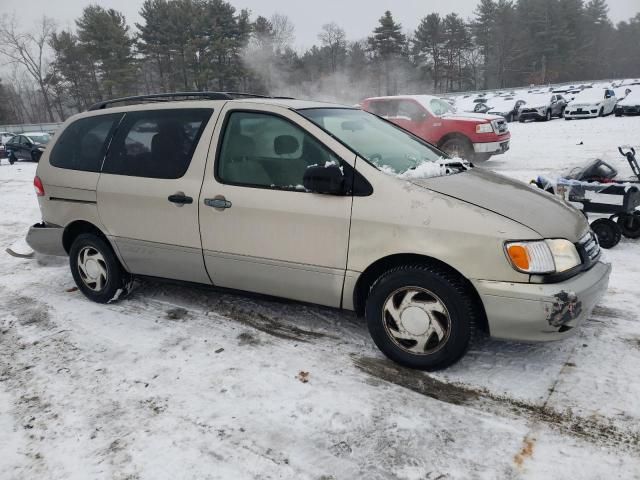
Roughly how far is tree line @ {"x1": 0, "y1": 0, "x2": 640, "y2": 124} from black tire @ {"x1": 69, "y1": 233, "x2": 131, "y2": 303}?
3518 centimetres

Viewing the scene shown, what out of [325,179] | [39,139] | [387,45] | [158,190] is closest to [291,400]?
[325,179]

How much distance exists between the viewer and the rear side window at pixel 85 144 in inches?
158

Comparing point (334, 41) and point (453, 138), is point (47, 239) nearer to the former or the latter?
point (453, 138)

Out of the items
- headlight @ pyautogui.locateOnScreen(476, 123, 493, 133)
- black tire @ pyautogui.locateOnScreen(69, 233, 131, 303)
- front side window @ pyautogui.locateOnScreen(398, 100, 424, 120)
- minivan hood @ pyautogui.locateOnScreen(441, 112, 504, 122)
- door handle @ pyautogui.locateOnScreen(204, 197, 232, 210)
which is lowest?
black tire @ pyautogui.locateOnScreen(69, 233, 131, 303)

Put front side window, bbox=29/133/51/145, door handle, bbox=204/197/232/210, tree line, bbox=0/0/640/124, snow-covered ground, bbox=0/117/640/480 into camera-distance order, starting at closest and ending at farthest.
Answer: snow-covered ground, bbox=0/117/640/480 → door handle, bbox=204/197/232/210 → front side window, bbox=29/133/51/145 → tree line, bbox=0/0/640/124

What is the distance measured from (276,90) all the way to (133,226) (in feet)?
140

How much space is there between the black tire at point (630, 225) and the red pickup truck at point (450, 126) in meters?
6.14

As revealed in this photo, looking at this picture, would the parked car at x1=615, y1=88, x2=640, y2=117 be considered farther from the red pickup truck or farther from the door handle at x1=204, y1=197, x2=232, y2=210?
the door handle at x1=204, y1=197, x2=232, y2=210

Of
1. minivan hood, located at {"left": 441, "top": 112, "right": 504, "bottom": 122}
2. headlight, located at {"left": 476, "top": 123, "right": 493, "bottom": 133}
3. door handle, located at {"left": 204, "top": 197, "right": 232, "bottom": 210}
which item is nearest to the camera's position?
door handle, located at {"left": 204, "top": 197, "right": 232, "bottom": 210}

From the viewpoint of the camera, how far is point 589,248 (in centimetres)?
288

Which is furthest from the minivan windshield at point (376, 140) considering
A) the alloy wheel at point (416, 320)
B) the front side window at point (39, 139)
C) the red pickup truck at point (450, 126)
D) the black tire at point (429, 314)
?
the front side window at point (39, 139)

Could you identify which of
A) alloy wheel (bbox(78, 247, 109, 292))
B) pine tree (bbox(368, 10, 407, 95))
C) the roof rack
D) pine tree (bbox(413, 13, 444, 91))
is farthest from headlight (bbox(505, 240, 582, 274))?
pine tree (bbox(413, 13, 444, 91))

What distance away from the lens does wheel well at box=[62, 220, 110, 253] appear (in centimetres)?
414

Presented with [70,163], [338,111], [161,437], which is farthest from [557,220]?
[70,163]
